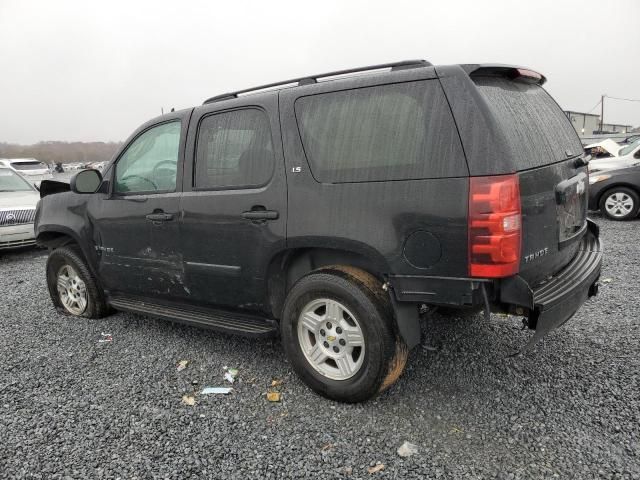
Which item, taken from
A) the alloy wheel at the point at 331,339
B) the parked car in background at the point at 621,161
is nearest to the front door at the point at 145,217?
the alloy wheel at the point at 331,339

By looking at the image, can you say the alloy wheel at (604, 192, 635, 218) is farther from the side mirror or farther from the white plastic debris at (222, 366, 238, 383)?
the side mirror

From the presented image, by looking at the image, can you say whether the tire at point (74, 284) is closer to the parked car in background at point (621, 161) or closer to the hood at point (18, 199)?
the hood at point (18, 199)

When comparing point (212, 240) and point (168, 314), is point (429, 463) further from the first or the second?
point (168, 314)

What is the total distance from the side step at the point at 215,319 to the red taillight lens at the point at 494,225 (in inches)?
59.8

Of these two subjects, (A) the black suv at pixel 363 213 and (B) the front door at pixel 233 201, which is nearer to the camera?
(A) the black suv at pixel 363 213

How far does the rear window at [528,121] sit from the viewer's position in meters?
2.50

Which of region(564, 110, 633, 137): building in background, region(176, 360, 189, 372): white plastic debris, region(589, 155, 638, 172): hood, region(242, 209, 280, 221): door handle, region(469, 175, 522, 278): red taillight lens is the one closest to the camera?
region(469, 175, 522, 278): red taillight lens

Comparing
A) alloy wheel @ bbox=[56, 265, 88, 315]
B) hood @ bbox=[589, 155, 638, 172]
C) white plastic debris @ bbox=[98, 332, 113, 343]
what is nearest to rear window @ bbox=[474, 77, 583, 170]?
white plastic debris @ bbox=[98, 332, 113, 343]

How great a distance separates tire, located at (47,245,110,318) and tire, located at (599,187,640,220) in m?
8.96

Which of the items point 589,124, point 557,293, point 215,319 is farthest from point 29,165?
point 589,124

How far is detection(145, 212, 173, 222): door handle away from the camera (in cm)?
356

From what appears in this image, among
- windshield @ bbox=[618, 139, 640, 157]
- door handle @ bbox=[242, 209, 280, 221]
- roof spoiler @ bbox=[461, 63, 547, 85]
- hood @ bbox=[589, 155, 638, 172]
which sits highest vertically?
roof spoiler @ bbox=[461, 63, 547, 85]

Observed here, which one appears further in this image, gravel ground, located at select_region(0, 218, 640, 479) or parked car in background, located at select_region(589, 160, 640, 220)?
parked car in background, located at select_region(589, 160, 640, 220)

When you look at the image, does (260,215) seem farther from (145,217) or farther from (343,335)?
(145,217)
